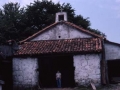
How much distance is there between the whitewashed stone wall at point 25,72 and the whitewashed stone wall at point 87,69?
135 inches

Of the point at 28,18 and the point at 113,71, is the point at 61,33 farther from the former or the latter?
the point at 28,18

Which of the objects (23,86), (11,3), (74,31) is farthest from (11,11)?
(23,86)

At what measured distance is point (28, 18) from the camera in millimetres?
32844

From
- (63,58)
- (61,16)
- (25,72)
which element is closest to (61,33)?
(63,58)

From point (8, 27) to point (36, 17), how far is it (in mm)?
4821

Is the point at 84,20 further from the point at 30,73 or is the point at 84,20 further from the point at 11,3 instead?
the point at 30,73

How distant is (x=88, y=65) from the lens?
18.2 meters

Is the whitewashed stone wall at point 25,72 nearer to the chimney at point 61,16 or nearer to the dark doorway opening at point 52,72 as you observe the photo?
the dark doorway opening at point 52,72

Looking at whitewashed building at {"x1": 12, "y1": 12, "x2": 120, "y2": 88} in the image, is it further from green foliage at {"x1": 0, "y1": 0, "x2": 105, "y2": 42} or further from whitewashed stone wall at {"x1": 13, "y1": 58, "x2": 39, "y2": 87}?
green foliage at {"x1": 0, "y1": 0, "x2": 105, "y2": 42}

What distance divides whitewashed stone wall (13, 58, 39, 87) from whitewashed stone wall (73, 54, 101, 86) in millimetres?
3417

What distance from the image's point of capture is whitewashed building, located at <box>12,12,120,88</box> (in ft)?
59.6

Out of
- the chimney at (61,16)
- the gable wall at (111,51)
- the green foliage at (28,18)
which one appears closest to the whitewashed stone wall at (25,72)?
the chimney at (61,16)

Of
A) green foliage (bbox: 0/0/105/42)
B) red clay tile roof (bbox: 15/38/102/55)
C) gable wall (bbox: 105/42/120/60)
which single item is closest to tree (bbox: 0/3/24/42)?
green foliage (bbox: 0/0/105/42)

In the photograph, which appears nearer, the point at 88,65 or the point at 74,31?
the point at 88,65
